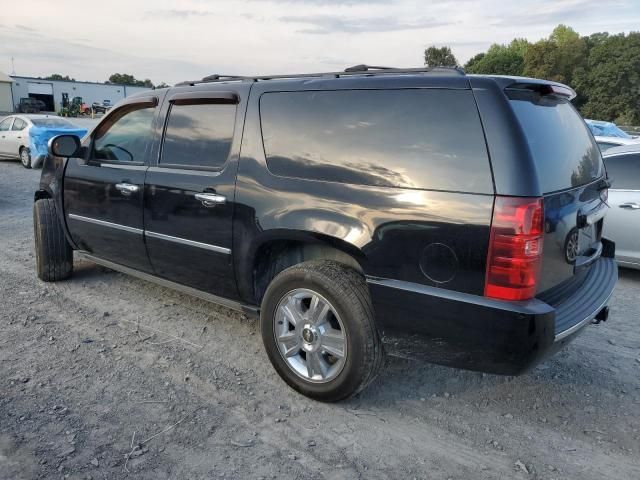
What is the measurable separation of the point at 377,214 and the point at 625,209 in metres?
3.93

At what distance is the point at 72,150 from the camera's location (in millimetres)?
4441

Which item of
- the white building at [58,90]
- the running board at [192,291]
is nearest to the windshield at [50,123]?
the running board at [192,291]

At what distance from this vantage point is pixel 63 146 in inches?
172

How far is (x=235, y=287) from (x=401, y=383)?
1.27m

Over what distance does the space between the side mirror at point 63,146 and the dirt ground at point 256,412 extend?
53.2 inches

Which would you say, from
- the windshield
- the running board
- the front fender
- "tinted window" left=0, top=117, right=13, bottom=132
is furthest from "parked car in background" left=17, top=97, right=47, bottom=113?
the running board

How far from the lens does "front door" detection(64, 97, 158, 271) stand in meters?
4.04

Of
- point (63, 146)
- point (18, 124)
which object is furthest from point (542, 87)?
point (18, 124)

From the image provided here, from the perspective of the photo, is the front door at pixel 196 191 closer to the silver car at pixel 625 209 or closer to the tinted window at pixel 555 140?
the tinted window at pixel 555 140

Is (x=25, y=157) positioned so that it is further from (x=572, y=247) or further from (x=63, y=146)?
(x=572, y=247)

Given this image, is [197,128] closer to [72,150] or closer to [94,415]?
[72,150]

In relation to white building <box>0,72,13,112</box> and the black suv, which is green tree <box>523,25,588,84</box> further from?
the black suv

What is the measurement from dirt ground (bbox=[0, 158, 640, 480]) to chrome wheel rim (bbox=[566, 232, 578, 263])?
3.14 ft

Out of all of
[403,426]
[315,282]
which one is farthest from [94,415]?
[403,426]
